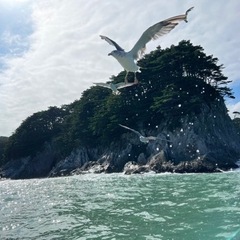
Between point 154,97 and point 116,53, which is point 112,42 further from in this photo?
point 154,97

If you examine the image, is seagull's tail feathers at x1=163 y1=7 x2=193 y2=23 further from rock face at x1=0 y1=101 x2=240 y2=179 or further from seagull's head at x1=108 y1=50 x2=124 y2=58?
rock face at x1=0 y1=101 x2=240 y2=179

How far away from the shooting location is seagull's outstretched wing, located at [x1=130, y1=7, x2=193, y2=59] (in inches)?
310

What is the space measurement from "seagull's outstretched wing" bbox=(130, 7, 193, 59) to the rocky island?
24.2 m

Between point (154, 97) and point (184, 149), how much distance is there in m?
9.97

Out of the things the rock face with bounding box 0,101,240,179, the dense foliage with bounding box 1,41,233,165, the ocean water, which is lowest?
the ocean water

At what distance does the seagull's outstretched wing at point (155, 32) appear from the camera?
7873 mm

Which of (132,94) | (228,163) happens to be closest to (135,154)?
(132,94)

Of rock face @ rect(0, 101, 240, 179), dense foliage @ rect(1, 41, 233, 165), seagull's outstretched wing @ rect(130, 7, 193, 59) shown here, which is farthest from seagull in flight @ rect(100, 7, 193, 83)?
dense foliage @ rect(1, 41, 233, 165)

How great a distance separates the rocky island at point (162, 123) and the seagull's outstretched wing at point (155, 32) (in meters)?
24.2

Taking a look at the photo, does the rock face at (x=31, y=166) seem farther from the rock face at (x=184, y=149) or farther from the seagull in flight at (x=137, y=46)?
the seagull in flight at (x=137, y=46)

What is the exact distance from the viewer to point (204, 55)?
4744 centimetres

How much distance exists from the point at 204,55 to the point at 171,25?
41.0 m

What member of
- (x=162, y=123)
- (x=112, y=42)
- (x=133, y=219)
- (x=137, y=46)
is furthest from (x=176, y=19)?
(x=162, y=123)

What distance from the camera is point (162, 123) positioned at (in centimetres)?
4834
